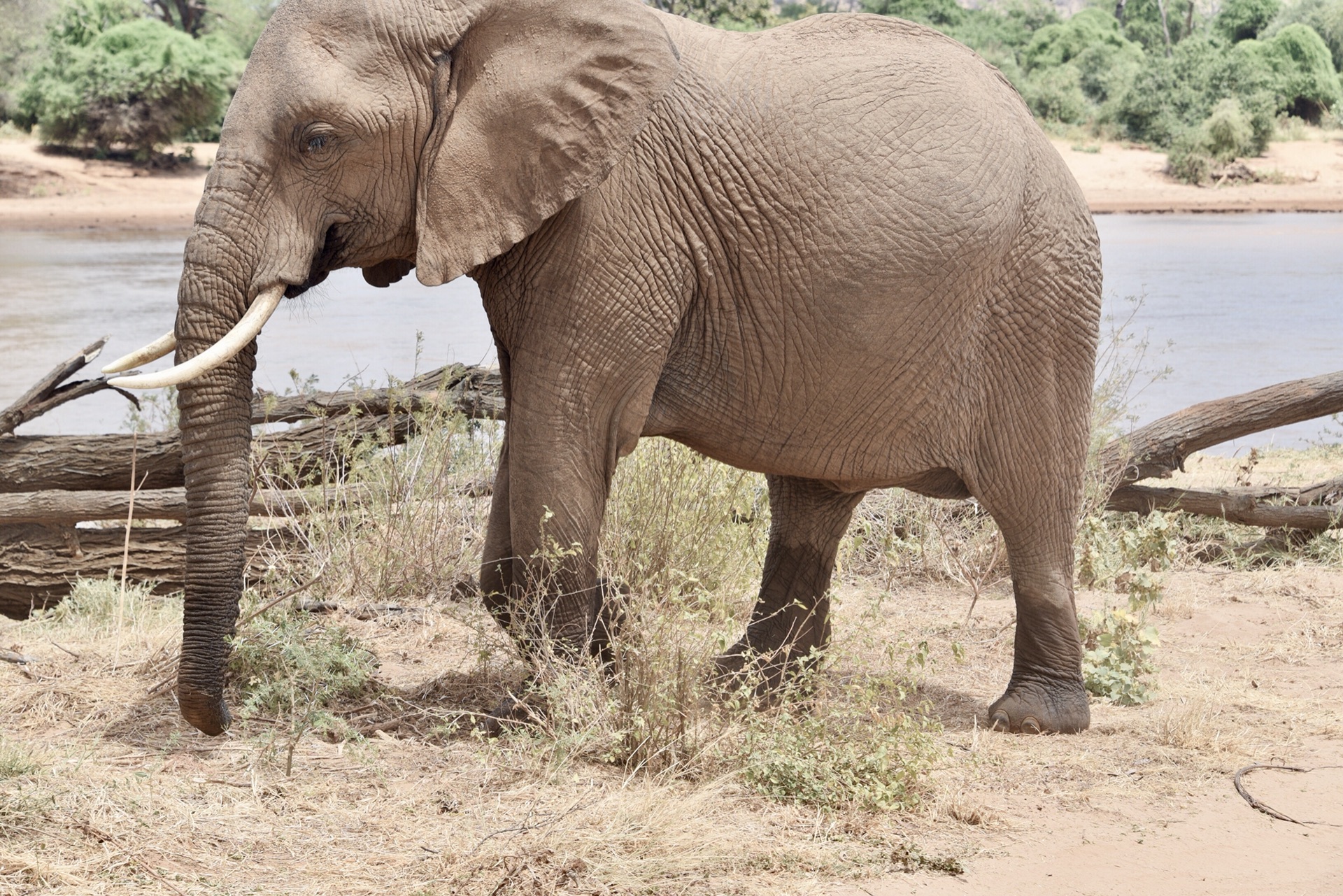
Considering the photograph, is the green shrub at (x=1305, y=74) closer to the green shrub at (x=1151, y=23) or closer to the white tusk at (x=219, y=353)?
the green shrub at (x=1151, y=23)

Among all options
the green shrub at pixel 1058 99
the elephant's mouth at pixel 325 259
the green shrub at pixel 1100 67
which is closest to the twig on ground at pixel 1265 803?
the elephant's mouth at pixel 325 259

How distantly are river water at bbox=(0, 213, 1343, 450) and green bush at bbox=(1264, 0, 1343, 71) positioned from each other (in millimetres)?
35473

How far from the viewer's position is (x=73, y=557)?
734 cm

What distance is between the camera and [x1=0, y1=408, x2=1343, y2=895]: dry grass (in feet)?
12.7

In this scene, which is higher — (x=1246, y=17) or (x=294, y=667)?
(x=1246, y=17)

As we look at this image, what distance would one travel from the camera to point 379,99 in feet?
14.3

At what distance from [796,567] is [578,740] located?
155 cm

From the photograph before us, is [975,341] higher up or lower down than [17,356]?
higher up

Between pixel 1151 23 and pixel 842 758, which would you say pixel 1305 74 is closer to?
pixel 1151 23

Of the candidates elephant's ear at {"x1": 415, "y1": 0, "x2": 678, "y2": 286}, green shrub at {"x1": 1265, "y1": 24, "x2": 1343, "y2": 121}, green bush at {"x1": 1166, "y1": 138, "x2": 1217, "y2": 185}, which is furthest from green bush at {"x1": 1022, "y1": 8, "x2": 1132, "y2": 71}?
elephant's ear at {"x1": 415, "y1": 0, "x2": 678, "y2": 286}

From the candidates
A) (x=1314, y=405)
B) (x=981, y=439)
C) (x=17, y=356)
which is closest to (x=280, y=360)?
(x=17, y=356)

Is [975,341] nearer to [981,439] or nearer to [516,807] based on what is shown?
[981,439]

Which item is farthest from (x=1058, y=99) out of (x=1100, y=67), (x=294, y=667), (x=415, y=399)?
(x=294, y=667)

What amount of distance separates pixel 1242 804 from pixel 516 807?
2.18m
